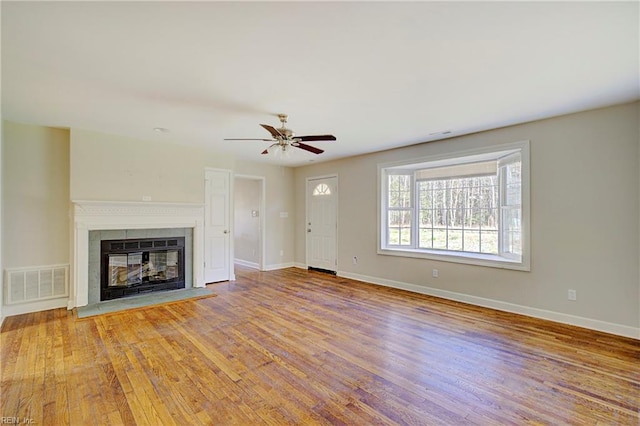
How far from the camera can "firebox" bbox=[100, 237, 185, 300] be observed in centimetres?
444

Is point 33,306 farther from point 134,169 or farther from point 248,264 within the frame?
point 248,264

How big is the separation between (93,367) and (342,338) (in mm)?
2263

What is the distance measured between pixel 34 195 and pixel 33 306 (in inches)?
58.7

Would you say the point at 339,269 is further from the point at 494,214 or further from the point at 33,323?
the point at 33,323

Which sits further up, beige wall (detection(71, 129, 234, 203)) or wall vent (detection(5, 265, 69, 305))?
beige wall (detection(71, 129, 234, 203))

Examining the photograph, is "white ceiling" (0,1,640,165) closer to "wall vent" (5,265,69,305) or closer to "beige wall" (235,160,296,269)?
"wall vent" (5,265,69,305)

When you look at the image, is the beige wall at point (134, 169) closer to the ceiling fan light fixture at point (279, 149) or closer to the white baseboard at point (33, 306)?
the white baseboard at point (33, 306)

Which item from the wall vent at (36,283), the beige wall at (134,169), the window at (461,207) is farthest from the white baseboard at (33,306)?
the window at (461,207)

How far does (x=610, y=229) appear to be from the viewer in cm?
331

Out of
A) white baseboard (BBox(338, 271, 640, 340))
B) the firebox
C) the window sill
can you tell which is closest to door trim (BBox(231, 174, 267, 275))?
the firebox

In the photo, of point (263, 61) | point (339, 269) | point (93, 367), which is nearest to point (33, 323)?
point (93, 367)

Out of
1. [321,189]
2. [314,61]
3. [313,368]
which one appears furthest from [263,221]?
[314,61]

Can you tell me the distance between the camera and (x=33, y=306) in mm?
4027

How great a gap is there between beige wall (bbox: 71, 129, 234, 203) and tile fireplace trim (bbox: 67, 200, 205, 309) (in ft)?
0.39
